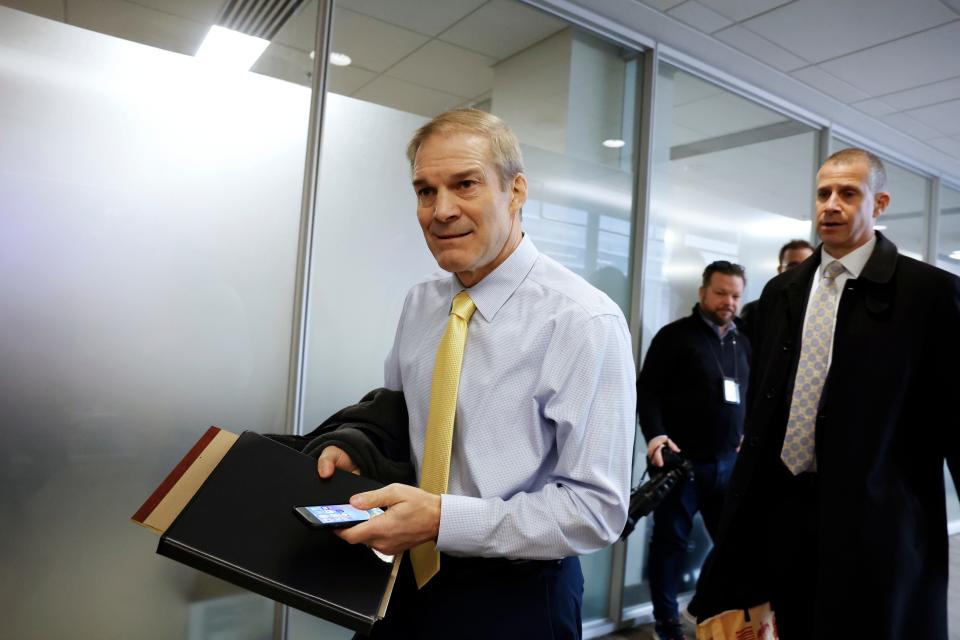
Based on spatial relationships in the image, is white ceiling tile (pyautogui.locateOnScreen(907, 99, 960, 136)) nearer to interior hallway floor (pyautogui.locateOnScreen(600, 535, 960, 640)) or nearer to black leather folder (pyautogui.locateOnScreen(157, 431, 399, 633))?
interior hallway floor (pyautogui.locateOnScreen(600, 535, 960, 640))

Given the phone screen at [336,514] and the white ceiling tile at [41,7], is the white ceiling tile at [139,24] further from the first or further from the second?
the phone screen at [336,514]

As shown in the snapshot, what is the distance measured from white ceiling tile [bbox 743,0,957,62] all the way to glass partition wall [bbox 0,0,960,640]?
0.92 m

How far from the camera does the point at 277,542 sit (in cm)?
93

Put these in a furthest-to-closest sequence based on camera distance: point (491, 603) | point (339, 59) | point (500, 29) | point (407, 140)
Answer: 1. point (500, 29)
2. point (407, 140)
3. point (339, 59)
4. point (491, 603)

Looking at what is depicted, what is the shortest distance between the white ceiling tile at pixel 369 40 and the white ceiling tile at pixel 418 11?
3 centimetres

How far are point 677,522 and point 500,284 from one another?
7.07ft

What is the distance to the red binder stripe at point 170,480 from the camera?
37.8 inches

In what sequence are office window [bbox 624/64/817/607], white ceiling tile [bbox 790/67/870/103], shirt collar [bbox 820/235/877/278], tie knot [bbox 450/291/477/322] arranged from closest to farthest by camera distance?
tie knot [bbox 450/291/477/322], shirt collar [bbox 820/235/877/278], office window [bbox 624/64/817/607], white ceiling tile [bbox 790/67/870/103]

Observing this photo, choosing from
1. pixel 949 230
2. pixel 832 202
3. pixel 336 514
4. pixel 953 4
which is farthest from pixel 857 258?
pixel 949 230

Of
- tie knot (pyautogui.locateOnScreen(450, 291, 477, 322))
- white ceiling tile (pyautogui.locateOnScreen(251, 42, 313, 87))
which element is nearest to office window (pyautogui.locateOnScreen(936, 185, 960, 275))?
white ceiling tile (pyautogui.locateOnScreen(251, 42, 313, 87))

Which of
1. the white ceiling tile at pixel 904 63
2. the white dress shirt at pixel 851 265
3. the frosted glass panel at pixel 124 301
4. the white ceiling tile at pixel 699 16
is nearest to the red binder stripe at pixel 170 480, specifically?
the frosted glass panel at pixel 124 301

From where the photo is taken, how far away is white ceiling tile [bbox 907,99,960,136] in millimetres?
3859

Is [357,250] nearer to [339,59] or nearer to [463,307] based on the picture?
[339,59]

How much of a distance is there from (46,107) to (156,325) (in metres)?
0.69
